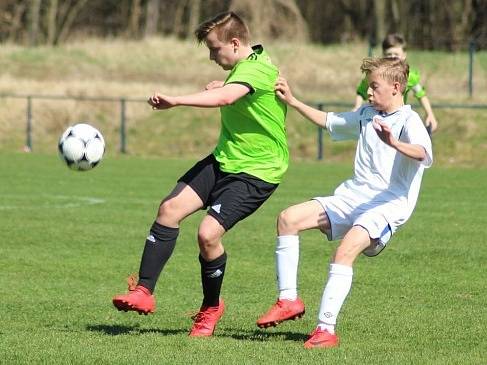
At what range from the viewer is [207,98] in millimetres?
6254

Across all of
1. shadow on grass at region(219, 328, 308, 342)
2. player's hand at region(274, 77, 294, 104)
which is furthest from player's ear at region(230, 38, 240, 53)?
shadow on grass at region(219, 328, 308, 342)

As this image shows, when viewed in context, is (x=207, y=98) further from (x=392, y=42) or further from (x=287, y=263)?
(x=392, y=42)

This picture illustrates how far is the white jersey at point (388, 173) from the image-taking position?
250 inches

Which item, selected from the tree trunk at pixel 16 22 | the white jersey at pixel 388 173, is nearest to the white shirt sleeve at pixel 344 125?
the white jersey at pixel 388 173

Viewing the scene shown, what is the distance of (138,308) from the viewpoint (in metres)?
6.55

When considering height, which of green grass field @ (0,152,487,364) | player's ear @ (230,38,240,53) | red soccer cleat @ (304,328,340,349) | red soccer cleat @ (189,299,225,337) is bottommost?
green grass field @ (0,152,487,364)

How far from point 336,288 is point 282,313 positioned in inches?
17.0

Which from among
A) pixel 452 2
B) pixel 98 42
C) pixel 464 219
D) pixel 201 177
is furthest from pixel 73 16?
pixel 201 177

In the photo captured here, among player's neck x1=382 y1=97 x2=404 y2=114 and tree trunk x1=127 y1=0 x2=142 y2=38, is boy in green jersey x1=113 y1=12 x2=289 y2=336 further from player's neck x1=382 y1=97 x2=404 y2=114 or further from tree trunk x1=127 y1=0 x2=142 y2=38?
tree trunk x1=127 y1=0 x2=142 y2=38

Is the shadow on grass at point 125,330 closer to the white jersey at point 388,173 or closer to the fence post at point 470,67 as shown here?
the white jersey at point 388,173

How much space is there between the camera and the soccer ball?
7.43m

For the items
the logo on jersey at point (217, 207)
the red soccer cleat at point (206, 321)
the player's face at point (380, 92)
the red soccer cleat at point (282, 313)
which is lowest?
the red soccer cleat at point (206, 321)

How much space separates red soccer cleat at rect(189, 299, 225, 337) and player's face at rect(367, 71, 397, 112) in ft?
5.17

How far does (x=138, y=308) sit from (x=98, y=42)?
1309 inches
